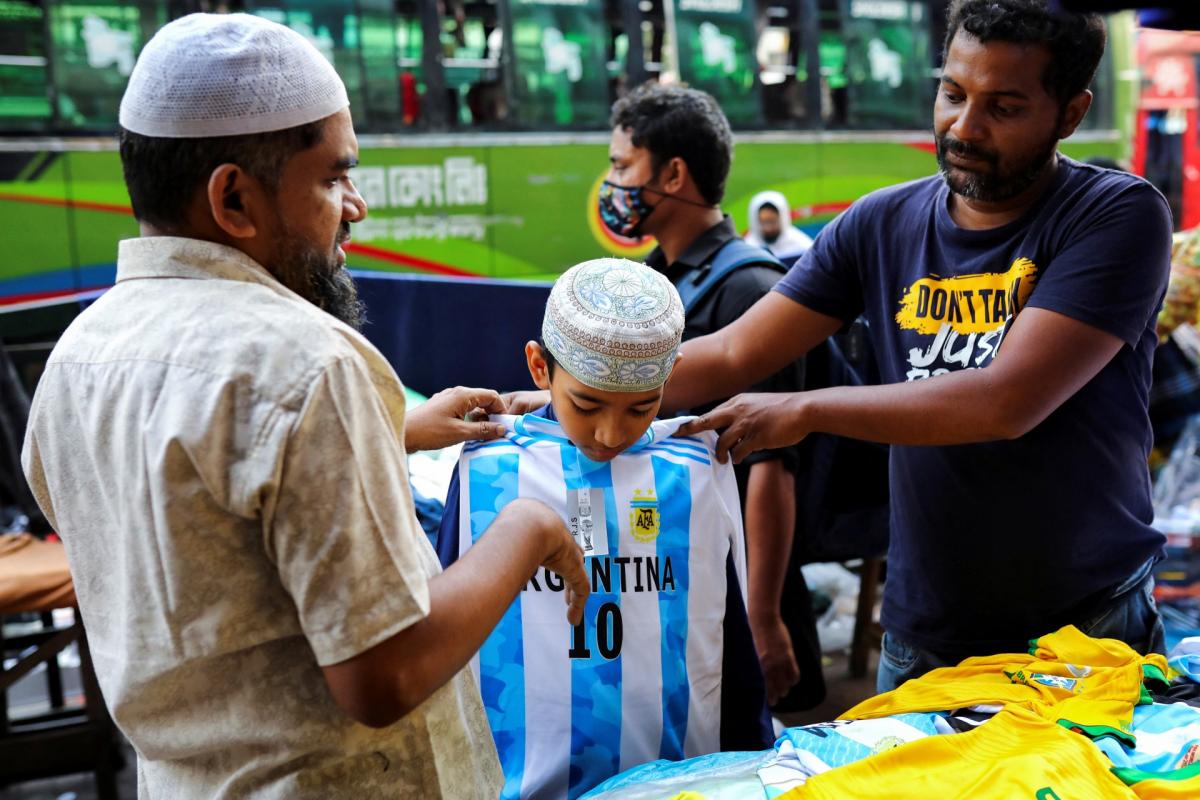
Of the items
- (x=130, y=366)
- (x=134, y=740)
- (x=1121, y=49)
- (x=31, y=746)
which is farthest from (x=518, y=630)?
(x=1121, y=49)

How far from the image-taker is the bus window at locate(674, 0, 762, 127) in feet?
31.6

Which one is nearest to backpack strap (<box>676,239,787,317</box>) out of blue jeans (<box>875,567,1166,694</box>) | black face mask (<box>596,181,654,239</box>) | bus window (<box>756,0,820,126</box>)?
black face mask (<box>596,181,654,239</box>)

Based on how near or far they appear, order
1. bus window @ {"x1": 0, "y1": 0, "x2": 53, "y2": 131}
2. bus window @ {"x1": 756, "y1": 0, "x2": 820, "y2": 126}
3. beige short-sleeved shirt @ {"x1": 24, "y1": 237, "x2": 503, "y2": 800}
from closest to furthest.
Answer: beige short-sleeved shirt @ {"x1": 24, "y1": 237, "x2": 503, "y2": 800}, bus window @ {"x1": 0, "y1": 0, "x2": 53, "y2": 131}, bus window @ {"x1": 756, "y1": 0, "x2": 820, "y2": 126}

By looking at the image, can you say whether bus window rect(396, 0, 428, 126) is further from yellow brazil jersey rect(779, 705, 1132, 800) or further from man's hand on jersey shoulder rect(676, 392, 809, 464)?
yellow brazil jersey rect(779, 705, 1132, 800)

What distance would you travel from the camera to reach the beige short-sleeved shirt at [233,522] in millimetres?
1185

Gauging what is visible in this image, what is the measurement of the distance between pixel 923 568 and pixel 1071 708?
0.58 metres

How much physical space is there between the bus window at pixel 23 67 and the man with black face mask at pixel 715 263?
5.23m

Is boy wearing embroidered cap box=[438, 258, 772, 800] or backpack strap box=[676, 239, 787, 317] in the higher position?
backpack strap box=[676, 239, 787, 317]

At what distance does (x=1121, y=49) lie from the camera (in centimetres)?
1202

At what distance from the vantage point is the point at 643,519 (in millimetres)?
2080

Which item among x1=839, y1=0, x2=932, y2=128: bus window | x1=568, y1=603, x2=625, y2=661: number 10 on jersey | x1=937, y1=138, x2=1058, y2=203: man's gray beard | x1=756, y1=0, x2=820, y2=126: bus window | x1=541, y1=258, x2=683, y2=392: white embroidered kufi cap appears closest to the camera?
x1=541, y1=258, x2=683, y2=392: white embroidered kufi cap

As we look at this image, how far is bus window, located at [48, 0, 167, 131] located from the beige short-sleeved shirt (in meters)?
6.80

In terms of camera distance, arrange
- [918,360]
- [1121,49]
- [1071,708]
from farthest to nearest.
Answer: [1121,49] → [918,360] → [1071,708]

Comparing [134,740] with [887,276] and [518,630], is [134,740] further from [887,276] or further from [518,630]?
[887,276]
